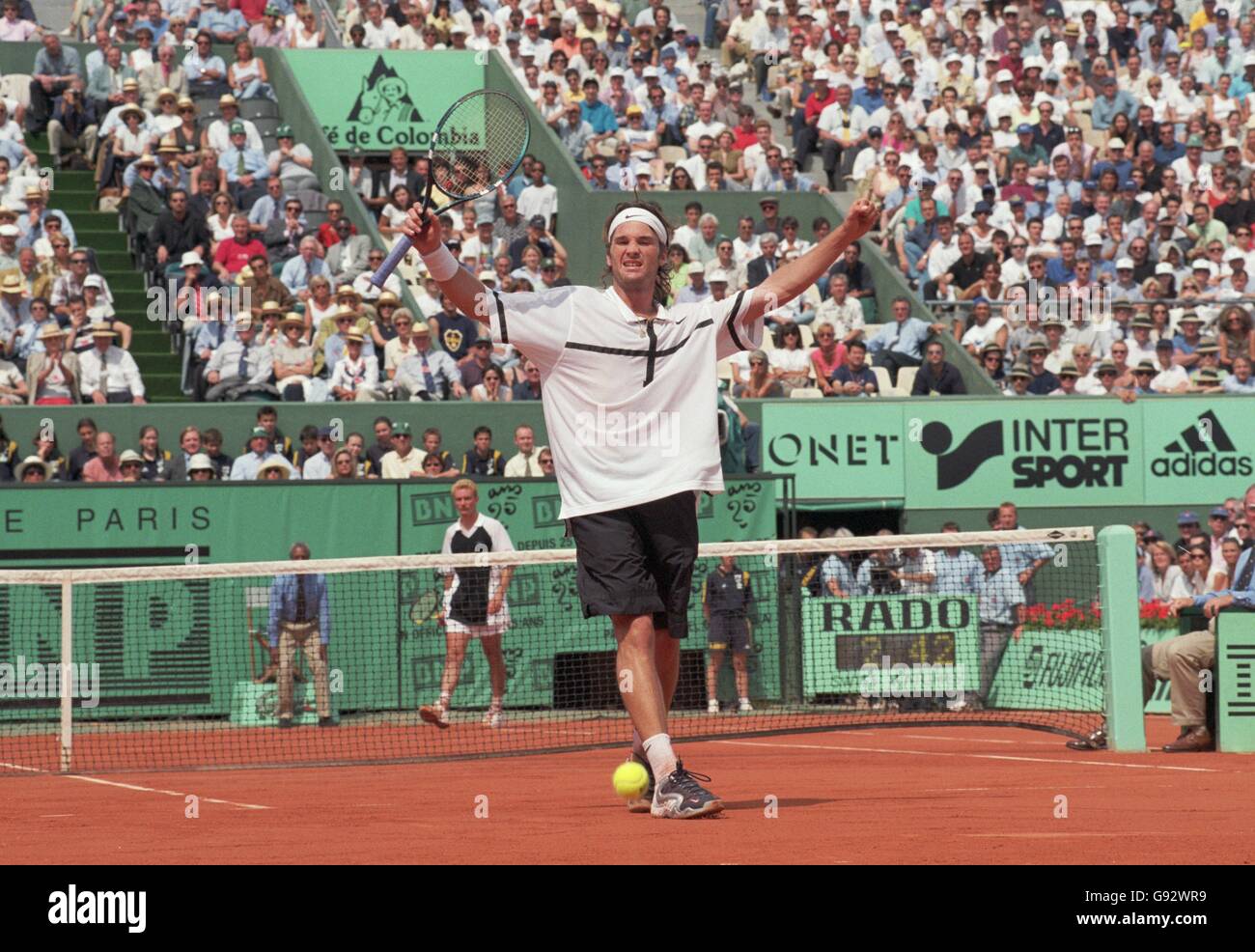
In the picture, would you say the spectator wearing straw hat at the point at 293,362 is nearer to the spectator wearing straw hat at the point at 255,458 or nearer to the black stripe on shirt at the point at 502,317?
the spectator wearing straw hat at the point at 255,458

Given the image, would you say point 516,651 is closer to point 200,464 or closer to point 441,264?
point 200,464

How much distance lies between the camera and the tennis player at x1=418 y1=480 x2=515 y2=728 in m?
16.9

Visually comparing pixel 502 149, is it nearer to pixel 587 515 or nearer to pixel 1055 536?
pixel 587 515

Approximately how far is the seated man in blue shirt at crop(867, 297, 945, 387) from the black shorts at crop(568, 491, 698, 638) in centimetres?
1488

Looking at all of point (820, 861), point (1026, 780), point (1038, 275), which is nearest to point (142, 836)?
point (820, 861)

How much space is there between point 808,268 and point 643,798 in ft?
7.41

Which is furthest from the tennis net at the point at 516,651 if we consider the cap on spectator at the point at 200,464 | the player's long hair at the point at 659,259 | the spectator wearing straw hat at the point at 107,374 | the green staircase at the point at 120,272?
the player's long hair at the point at 659,259

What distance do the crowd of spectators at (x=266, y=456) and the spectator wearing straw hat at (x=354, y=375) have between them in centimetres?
55

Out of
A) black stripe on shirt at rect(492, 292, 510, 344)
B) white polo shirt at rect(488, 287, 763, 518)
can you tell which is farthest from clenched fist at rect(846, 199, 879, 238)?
black stripe on shirt at rect(492, 292, 510, 344)

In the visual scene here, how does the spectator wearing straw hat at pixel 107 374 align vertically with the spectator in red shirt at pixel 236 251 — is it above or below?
below

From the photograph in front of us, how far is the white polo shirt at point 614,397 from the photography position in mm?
7926

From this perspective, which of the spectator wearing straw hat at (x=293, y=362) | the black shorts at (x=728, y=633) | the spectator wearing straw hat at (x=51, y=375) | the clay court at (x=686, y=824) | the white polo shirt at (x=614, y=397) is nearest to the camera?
the clay court at (x=686, y=824)

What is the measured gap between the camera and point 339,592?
17.8 metres
